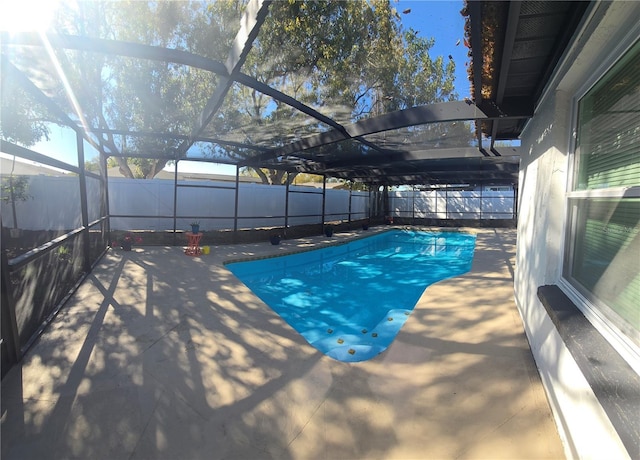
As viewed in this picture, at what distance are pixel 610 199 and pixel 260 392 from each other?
250 centimetres

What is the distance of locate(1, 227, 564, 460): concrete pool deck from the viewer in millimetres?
1812

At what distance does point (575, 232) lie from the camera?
2.15 meters

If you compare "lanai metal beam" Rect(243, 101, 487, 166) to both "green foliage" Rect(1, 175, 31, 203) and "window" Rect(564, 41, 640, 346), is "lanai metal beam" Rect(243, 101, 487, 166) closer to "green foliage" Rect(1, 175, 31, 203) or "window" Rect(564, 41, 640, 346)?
"window" Rect(564, 41, 640, 346)

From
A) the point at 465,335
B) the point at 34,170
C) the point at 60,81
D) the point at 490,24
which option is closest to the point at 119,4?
the point at 60,81

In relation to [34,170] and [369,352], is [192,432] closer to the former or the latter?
[369,352]

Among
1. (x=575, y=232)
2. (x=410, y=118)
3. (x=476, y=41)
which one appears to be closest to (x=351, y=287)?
(x=410, y=118)

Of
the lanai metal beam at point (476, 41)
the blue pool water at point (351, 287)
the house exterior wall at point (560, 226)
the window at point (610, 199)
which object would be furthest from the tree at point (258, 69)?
the blue pool water at point (351, 287)

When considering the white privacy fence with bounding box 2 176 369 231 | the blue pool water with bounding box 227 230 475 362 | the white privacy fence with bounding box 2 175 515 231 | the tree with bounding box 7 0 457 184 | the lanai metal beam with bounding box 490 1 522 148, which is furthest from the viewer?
the blue pool water with bounding box 227 230 475 362

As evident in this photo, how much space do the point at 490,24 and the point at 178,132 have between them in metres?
5.48

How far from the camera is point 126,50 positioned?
2.65 metres

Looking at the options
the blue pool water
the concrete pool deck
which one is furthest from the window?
the blue pool water

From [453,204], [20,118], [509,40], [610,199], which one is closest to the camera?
[610,199]

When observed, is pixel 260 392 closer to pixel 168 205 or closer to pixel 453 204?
pixel 168 205

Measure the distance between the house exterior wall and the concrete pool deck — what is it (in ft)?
0.82
